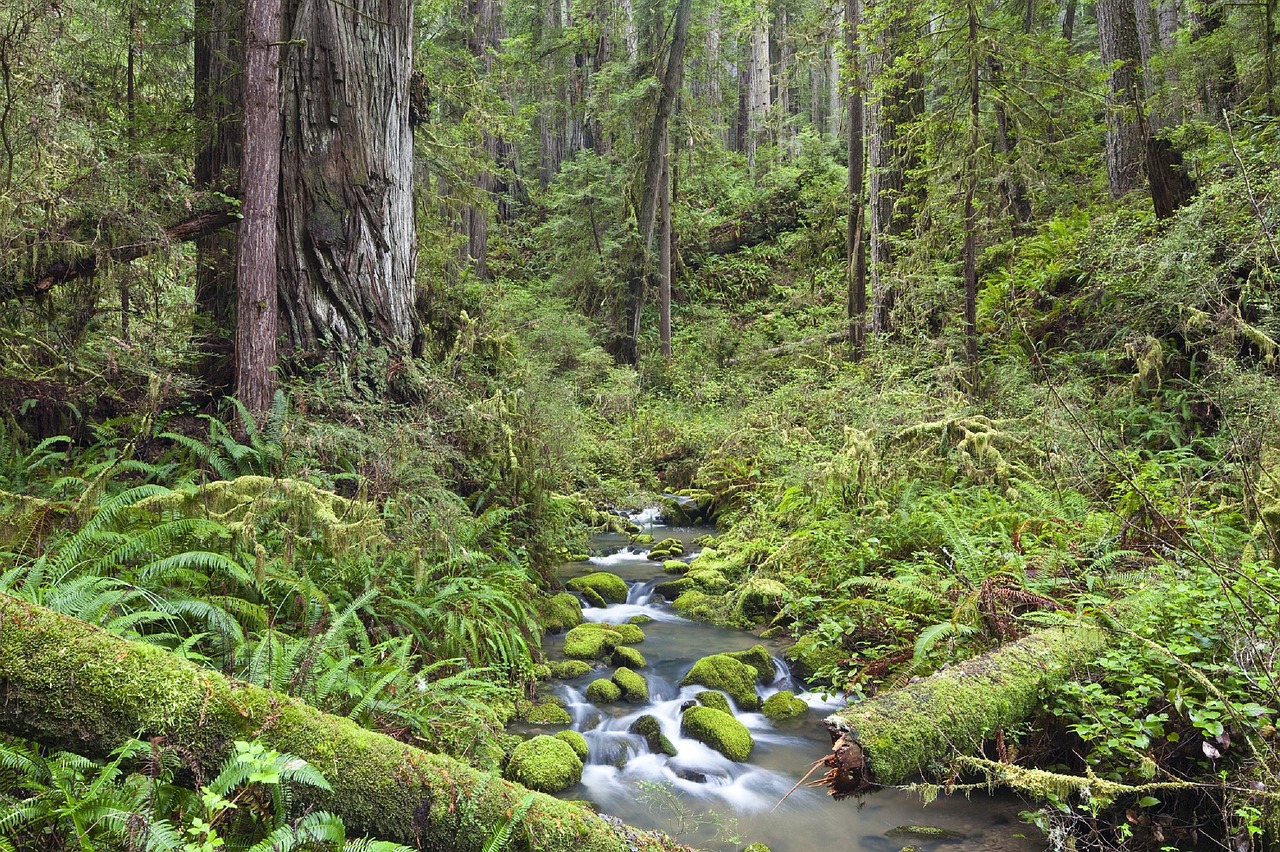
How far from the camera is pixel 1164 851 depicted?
3.17 meters

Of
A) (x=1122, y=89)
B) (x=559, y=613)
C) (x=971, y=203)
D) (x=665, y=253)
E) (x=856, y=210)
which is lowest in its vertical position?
(x=559, y=613)

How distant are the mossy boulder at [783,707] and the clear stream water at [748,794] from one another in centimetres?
7

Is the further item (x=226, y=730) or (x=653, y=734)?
(x=653, y=734)

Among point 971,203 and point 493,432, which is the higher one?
point 971,203

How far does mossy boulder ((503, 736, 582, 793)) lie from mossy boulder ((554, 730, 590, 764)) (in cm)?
7

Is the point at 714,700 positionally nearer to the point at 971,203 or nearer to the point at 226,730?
the point at 226,730

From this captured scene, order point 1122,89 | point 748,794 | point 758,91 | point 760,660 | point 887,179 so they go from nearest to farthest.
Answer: point 748,794 → point 760,660 → point 1122,89 → point 887,179 → point 758,91

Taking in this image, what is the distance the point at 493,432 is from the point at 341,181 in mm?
2722

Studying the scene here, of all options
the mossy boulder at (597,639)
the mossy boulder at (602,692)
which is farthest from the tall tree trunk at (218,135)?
the mossy boulder at (602,692)

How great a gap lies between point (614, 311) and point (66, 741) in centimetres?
1767

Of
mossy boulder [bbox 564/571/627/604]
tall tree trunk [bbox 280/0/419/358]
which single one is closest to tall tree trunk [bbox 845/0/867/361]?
mossy boulder [bbox 564/571/627/604]

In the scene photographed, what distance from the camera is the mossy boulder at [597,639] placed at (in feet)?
21.9

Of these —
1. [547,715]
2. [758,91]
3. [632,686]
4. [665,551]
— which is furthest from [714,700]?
[758,91]

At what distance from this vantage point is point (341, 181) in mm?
6680
